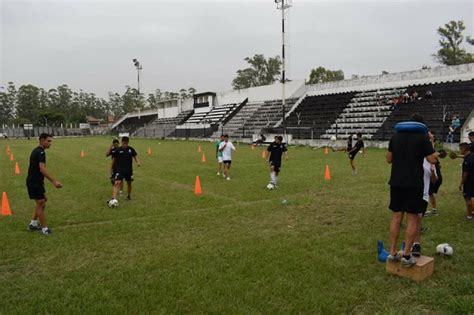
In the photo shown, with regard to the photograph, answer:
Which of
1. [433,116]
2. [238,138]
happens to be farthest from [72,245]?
[238,138]

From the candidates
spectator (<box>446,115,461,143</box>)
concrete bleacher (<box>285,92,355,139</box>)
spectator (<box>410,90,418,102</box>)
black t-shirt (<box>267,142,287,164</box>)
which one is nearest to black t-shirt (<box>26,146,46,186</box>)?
black t-shirt (<box>267,142,287,164</box>)

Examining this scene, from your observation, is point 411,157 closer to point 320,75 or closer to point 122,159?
point 122,159

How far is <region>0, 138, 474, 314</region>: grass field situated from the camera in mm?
Result: 4504

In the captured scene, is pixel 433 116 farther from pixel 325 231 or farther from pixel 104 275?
pixel 104 275

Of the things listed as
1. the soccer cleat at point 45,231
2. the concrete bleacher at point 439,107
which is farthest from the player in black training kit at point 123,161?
the concrete bleacher at point 439,107

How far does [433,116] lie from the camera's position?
2719 centimetres

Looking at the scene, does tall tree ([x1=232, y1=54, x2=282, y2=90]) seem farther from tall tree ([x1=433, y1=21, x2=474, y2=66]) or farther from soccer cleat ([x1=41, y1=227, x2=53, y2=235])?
soccer cleat ([x1=41, y1=227, x2=53, y2=235])

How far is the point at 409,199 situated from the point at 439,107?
85.2ft

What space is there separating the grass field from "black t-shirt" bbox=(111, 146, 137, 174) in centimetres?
91

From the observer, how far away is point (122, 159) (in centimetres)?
1035

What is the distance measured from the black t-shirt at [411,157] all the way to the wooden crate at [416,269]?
979 millimetres

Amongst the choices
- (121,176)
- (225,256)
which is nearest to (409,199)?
(225,256)

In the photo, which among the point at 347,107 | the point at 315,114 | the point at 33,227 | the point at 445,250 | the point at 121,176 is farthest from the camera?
the point at 315,114

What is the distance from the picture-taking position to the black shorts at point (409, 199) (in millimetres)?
5070
